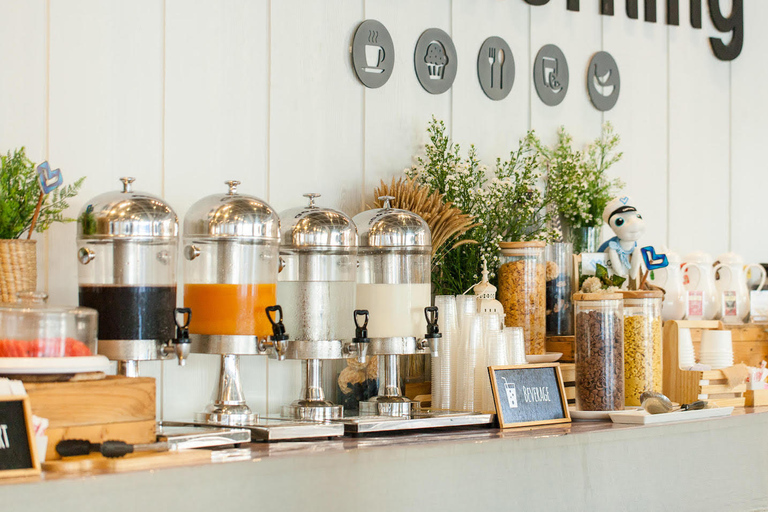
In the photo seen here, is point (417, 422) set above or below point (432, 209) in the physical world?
below

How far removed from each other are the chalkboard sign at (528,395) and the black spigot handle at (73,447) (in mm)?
877

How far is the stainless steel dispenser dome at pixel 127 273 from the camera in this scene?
1.77 m

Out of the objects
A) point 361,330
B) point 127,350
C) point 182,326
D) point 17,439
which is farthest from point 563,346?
point 17,439

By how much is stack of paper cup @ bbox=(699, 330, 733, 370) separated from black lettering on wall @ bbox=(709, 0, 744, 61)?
1.03m

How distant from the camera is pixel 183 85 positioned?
2162 mm

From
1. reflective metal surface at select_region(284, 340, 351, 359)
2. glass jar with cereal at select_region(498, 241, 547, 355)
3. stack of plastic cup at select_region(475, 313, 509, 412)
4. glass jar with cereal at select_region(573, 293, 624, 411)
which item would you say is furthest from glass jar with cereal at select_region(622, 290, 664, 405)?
reflective metal surface at select_region(284, 340, 351, 359)

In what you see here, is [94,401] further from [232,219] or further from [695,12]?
[695,12]

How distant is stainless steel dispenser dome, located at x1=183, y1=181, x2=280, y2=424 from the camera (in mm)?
1893

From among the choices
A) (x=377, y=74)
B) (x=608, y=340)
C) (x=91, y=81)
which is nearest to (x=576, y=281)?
(x=608, y=340)

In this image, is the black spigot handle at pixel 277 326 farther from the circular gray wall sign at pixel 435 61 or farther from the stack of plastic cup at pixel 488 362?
the circular gray wall sign at pixel 435 61

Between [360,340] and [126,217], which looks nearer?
[126,217]

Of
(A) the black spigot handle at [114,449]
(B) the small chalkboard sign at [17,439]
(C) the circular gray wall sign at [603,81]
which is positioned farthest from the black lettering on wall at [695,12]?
(B) the small chalkboard sign at [17,439]

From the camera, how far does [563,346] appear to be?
251cm

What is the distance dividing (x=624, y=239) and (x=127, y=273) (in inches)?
55.5
